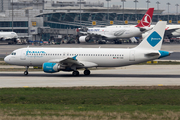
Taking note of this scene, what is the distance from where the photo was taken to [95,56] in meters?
38.2

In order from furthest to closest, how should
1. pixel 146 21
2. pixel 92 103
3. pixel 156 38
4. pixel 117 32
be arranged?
pixel 117 32 → pixel 146 21 → pixel 156 38 → pixel 92 103

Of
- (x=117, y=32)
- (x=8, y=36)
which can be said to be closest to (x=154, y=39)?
(x=117, y=32)

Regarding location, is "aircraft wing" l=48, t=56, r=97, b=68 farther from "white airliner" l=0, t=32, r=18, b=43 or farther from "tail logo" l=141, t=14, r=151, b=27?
"white airliner" l=0, t=32, r=18, b=43

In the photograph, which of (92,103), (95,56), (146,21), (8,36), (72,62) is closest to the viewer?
(92,103)

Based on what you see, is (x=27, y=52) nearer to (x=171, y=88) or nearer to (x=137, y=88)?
(x=137, y=88)

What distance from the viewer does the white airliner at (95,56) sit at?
3750 cm

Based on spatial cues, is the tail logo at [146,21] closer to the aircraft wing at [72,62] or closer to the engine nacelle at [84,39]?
the engine nacelle at [84,39]

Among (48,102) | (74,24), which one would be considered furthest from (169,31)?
(48,102)

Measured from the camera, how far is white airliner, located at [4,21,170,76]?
37500 mm

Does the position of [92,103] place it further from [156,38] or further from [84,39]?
[84,39]

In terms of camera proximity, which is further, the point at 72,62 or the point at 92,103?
the point at 72,62

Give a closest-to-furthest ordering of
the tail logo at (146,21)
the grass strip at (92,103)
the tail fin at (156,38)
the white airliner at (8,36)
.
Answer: the grass strip at (92,103), the tail fin at (156,38), the tail logo at (146,21), the white airliner at (8,36)

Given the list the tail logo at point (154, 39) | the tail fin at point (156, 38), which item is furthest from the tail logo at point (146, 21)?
the tail logo at point (154, 39)

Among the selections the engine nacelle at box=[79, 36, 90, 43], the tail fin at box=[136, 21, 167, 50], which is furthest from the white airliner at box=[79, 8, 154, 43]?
the tail fin at box=[136, 21, 167, 50]
